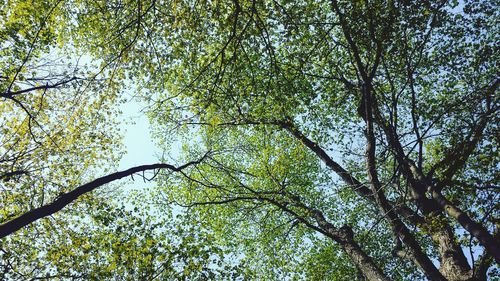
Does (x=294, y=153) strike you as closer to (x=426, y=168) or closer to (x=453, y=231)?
(x=426, y=168)

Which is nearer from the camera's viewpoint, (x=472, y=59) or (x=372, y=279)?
(x=372, y=279)

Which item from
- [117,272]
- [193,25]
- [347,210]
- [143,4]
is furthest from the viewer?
[347,210]

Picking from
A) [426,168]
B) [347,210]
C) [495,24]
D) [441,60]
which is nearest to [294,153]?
[347,210]

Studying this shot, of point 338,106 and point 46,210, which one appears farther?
point 338,106

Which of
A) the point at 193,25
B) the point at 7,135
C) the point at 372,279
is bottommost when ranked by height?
the point at 372,279

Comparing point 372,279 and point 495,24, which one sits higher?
point 495,24

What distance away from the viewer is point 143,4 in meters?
8.19

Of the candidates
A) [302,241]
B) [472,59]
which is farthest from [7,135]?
[472,59]

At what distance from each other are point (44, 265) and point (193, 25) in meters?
8.78

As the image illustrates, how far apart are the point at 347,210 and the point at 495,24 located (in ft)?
36.8

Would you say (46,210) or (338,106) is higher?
(338,106)

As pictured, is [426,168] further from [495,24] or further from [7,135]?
[7,135]

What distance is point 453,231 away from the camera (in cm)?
988

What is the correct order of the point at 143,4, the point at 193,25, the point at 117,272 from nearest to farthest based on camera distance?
1. the point at 193,25
2. the point at 143,4
3. the point at 117,272
